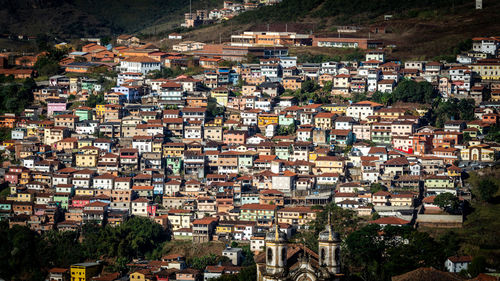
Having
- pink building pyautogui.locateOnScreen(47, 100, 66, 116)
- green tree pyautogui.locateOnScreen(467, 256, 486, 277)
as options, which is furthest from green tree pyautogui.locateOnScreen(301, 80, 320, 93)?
green tree pyautogui.locateOnScreen(467, 256, 486, 277)

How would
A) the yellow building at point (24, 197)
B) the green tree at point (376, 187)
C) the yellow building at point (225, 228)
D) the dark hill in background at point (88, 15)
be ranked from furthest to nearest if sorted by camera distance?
the dark hill in background at point (88, 15) → the yellow building at point (24, 197) → the green tree at point (376, 187) → the yellow building at point (225, 228)

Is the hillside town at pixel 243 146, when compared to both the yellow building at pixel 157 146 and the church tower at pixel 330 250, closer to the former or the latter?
the yellow building at pixel 157 146

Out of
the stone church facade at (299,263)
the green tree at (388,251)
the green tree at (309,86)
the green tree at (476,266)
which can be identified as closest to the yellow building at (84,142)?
the green tree at (309,86)

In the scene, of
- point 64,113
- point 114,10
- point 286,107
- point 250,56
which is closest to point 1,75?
point 64,113

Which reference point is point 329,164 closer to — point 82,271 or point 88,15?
point 82,271

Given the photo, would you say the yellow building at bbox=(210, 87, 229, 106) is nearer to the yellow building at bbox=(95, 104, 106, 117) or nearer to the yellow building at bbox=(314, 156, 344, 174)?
the yellow building at bbox=(95, 104, 106, 117)

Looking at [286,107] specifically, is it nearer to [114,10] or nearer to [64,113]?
[64,113]

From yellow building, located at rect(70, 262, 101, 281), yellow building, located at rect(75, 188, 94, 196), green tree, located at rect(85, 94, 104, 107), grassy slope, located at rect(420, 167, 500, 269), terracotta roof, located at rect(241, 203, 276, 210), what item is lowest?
yellow building, located at rect(70, 262, 101, 281)

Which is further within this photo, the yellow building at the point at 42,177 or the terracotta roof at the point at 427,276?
the yellow building at the point at 42,177
